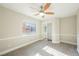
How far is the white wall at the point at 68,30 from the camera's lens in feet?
16.0

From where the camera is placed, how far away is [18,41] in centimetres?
412

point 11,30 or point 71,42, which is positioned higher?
point 11,30

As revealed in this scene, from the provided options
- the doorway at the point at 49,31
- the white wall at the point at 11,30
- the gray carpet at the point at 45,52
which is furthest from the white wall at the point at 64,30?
the white wall at the point at 11,30

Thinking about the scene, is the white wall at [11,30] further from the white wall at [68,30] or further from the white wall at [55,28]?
the white wall at [68,30]

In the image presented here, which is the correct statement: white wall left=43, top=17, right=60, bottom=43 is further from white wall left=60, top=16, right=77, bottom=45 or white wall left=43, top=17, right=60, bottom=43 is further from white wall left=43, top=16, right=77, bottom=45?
white wall left=60, top=16, right=77, bottom=45

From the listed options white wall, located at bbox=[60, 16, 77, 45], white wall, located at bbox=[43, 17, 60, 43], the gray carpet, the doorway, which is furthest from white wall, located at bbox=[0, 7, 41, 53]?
white wall, located at bbox=[60, 16, 77, 45]

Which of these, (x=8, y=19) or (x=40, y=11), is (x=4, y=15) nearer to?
(x=8, y=19)

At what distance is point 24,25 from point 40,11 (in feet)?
6.28

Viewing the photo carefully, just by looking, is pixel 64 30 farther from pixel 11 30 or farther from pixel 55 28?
pixel 11 30

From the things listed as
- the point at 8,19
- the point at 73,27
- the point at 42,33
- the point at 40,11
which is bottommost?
the point at 42,33

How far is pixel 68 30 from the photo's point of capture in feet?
16.9

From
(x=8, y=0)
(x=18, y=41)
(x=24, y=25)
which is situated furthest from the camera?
(x=24, y=25)

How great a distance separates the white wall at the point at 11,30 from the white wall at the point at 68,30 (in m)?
2.42

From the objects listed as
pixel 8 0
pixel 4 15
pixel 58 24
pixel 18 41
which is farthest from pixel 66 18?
pixel 8 0
